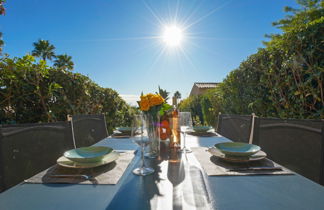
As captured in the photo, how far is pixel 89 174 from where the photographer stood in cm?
77

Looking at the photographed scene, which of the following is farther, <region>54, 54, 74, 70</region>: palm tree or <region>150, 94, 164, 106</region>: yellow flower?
<region>54, 54, 74, 70</region>: palm tree

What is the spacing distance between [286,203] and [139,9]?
555cm

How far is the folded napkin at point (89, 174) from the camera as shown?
0.70 m

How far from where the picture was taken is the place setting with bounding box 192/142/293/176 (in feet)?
2.58

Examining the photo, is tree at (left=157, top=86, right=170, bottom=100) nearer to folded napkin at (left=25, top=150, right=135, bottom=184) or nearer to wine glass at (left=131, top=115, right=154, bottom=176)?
wine glass at (left=131, top=115, right=154, bottom=176)

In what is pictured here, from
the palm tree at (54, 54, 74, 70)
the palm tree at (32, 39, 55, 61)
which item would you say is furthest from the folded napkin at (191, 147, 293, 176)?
the palm tree at (32, 39, 55, 61)

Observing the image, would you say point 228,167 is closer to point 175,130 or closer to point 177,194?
point 177,194

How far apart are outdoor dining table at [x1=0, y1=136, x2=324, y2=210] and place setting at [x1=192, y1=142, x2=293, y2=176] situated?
1.9 inches

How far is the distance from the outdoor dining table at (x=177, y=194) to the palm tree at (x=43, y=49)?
2463 cm

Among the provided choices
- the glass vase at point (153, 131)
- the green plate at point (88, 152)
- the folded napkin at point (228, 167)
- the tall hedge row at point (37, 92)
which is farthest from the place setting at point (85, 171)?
the tall hedge row at point (37, 92)

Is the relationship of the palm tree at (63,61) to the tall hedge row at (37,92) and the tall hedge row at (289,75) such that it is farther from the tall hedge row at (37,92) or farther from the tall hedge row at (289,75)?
the tall hedge row at (289,75)

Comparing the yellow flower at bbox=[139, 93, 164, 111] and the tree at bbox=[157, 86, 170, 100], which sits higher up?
the tree at bbox=[157, 86, 170, 100]

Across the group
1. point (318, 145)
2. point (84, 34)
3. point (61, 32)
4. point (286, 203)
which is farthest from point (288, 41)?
point (61, 32)

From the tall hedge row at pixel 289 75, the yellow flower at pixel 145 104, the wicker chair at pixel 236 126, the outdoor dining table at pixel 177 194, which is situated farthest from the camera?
the tall hedge row at pixel 289 75
